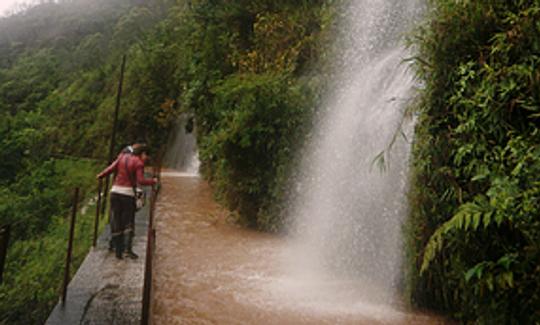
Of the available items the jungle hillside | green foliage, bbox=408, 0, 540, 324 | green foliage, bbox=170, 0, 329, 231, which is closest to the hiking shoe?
the jungle hillside

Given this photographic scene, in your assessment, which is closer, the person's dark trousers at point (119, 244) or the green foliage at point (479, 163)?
the green foliage at point (479, 163)

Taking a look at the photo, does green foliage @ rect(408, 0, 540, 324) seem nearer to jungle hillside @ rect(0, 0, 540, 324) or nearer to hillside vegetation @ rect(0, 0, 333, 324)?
jungle hillside @ rect(0, 0, 540, 324)

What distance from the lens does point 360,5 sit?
9.74 metres

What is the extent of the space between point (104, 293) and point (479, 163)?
4.18 meters

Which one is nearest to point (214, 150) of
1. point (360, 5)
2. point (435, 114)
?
point (360, 5)

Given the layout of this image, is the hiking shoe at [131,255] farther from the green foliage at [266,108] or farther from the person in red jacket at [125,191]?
the green foliage at [266,108]

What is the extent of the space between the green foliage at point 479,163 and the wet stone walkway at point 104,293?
302 cm

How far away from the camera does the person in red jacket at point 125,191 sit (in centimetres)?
554

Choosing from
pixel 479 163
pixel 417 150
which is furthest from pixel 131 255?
pixel 479 163

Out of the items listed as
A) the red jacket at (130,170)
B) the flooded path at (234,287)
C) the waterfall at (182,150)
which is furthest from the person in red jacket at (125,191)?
the waterfall at (182,150)

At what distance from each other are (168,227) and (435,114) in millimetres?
6420

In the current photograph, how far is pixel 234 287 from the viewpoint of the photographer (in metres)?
5.64

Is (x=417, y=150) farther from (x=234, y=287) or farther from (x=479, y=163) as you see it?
(x=234, y=287)

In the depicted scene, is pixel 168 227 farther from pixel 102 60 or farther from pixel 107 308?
pixel 102 60
